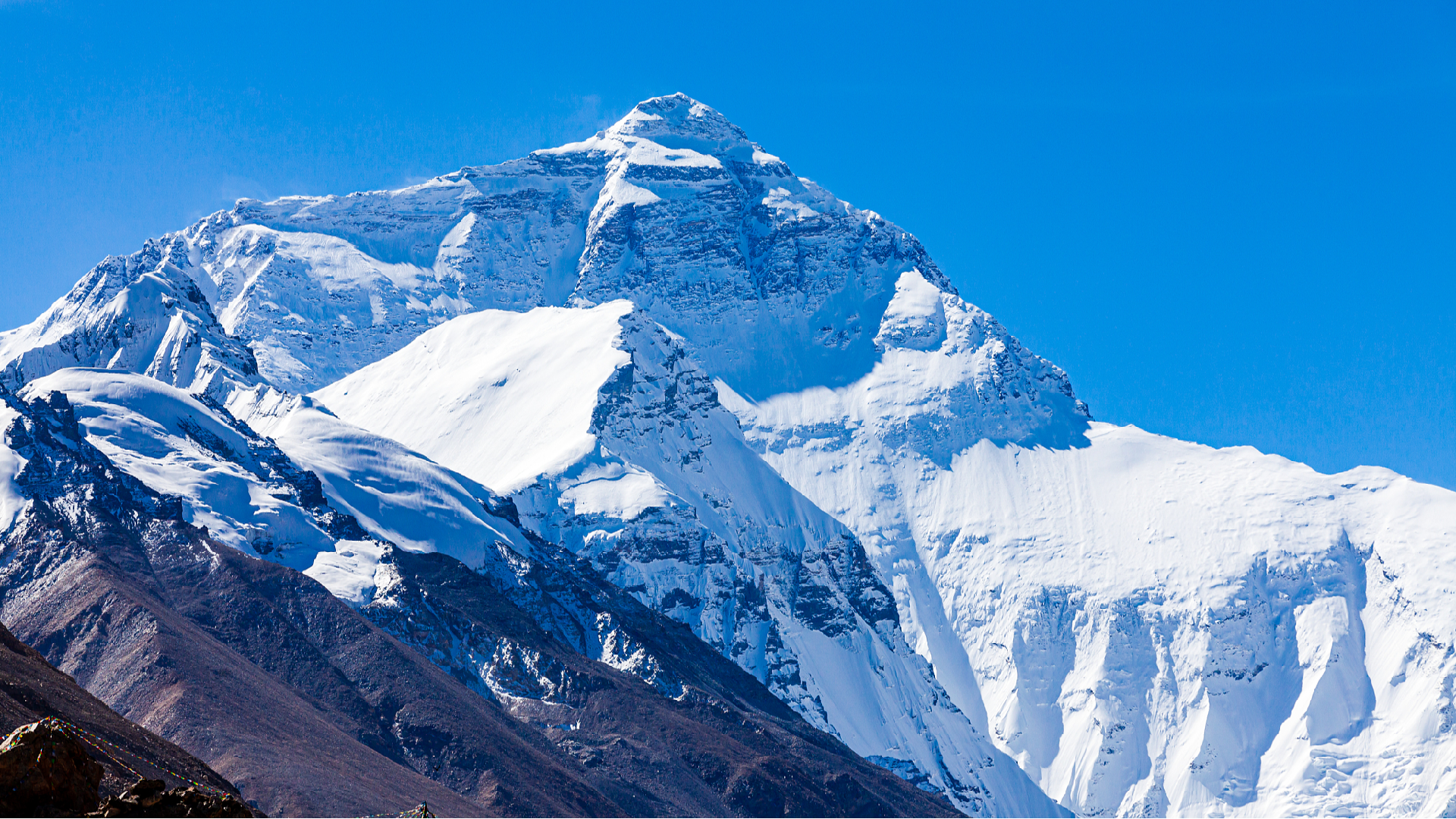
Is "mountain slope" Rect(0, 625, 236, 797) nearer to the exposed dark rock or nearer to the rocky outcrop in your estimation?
the exposed dark rock

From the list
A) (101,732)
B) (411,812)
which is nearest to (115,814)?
(101,732)

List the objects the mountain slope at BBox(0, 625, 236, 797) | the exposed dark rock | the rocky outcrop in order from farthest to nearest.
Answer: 1. the mountain slope at BBox(0, 625, 236, 797)
2. the exposed dark rock
3. the rocky outcrop

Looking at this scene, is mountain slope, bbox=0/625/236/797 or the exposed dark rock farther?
mountain slope, bbox=0/625/236/797

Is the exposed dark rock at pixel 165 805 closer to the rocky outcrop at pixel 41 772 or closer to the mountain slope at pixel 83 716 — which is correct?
the rocky outcrop at pixel 41 772

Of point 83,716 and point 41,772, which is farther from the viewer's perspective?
point 83,716

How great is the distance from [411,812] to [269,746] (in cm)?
3503

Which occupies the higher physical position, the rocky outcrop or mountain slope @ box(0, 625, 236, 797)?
mountain slope @ box(0, 625, 236, 797)

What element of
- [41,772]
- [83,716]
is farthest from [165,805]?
[83,716]

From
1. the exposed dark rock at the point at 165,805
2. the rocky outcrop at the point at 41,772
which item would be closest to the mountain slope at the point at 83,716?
the exposed dark rock at the point at 165,805

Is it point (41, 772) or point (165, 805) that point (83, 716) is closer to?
point (165, 805)

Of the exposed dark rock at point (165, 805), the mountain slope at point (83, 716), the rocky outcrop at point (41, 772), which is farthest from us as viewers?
the mountain slope at point (83, 716)

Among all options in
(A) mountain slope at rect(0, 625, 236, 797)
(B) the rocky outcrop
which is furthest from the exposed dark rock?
(A) mountain slope at rect(0, 625, 236, 797)

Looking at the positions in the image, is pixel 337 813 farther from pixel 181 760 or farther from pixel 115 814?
pixel 115 814

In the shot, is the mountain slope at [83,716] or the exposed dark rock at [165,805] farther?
the mountain slope at [83,716]
